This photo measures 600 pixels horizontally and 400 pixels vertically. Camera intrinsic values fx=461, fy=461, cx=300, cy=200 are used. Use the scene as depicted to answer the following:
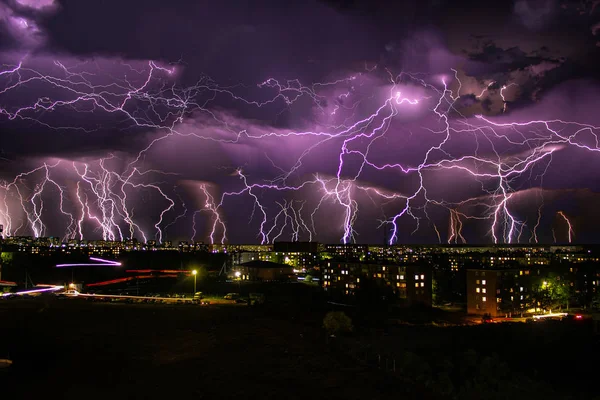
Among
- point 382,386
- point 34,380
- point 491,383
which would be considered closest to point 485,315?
point 491,383

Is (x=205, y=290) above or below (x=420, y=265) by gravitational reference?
below

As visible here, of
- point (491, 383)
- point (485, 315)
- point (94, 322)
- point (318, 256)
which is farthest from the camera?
point (318, 256)

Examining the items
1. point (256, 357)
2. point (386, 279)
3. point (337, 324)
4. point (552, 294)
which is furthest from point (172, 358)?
point (552, 294)

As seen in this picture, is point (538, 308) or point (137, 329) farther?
point (538, 308)

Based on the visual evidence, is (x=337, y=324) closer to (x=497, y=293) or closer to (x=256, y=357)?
(x=256, y=357)

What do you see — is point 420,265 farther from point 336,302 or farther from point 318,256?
point 318,256

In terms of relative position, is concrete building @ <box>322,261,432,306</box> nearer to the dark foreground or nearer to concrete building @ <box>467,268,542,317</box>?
concrete building @ <box>467,268,542,317</box>

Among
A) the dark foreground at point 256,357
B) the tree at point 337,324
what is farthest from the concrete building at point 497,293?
the tree at point 337,324

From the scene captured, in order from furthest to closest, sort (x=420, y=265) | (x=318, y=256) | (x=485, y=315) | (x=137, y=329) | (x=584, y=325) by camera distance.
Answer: (x=318, y=256)
(x=420, y=265)
(x=485, y=315)
(x=584, y=325)
(x=137, y=329)
